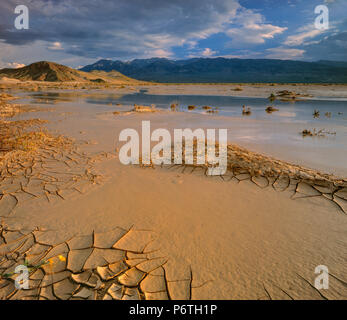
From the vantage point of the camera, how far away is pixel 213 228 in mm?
2289

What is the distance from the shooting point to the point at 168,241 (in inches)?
82.4

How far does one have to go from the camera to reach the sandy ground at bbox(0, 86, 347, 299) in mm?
1645

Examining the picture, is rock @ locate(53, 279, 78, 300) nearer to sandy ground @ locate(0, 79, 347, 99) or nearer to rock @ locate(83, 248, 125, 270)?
rock @ locate(83, 248, 125, 270)

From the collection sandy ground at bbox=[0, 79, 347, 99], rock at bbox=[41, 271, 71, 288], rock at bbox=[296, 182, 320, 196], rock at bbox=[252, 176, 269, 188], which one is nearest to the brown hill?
sandy ground at bbox=[0, 79, 347, 99]

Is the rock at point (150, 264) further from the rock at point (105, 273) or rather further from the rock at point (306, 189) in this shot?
the rock at point (306, 189)

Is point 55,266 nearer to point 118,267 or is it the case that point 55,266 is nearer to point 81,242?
point 81,242

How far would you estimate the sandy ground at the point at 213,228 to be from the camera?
1.64 m

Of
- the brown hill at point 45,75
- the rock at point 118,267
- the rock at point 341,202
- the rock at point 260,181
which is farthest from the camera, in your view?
the brown hill at point 45,75

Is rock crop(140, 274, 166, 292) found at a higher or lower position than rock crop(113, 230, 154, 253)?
lower

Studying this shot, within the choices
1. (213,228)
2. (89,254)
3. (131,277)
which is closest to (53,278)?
(89,254)

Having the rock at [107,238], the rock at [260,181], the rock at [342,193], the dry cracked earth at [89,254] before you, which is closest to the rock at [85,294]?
the dry cracked earth at [89,254]
